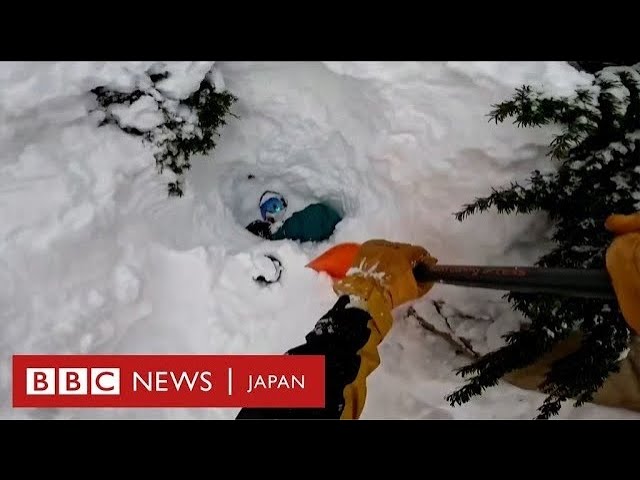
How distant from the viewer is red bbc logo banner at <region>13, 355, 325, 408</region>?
138 centimetres

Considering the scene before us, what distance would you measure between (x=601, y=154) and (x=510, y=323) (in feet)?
2.05

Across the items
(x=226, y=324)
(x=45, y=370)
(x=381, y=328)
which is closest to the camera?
(x=381, y=328)

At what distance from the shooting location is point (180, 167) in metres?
2.19

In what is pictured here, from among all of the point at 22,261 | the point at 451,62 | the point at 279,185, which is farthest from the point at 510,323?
the point at 22,261

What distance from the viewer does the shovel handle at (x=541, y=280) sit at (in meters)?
1.04

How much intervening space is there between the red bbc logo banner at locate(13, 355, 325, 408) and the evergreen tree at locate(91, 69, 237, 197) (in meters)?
0.80

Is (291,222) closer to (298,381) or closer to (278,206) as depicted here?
(278,206)

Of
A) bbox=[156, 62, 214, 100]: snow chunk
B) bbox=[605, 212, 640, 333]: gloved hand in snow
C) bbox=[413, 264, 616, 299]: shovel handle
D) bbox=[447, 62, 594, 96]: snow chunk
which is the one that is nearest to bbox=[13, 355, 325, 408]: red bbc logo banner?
bbox=[413, 264, 616, 299]: shovel handle

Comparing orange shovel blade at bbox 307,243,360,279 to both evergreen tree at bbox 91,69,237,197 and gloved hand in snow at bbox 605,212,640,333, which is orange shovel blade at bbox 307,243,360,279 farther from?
gloved hand in snow at bbox 605,212,640,333

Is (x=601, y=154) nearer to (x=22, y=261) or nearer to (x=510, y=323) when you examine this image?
(x=510, y=323)

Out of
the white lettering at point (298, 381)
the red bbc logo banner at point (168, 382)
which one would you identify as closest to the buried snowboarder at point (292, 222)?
the red bbc logo banner at point (168, 382)

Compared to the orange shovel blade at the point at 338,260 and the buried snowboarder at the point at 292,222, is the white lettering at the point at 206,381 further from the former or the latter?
the buried snowboarder at the point at 292,222

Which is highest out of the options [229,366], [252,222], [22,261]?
[252,222]

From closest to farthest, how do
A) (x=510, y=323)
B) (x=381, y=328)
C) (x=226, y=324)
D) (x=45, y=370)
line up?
(x=381, y=328), (x=45, y=370), (x=510, y=323), (x=226, y=324)
